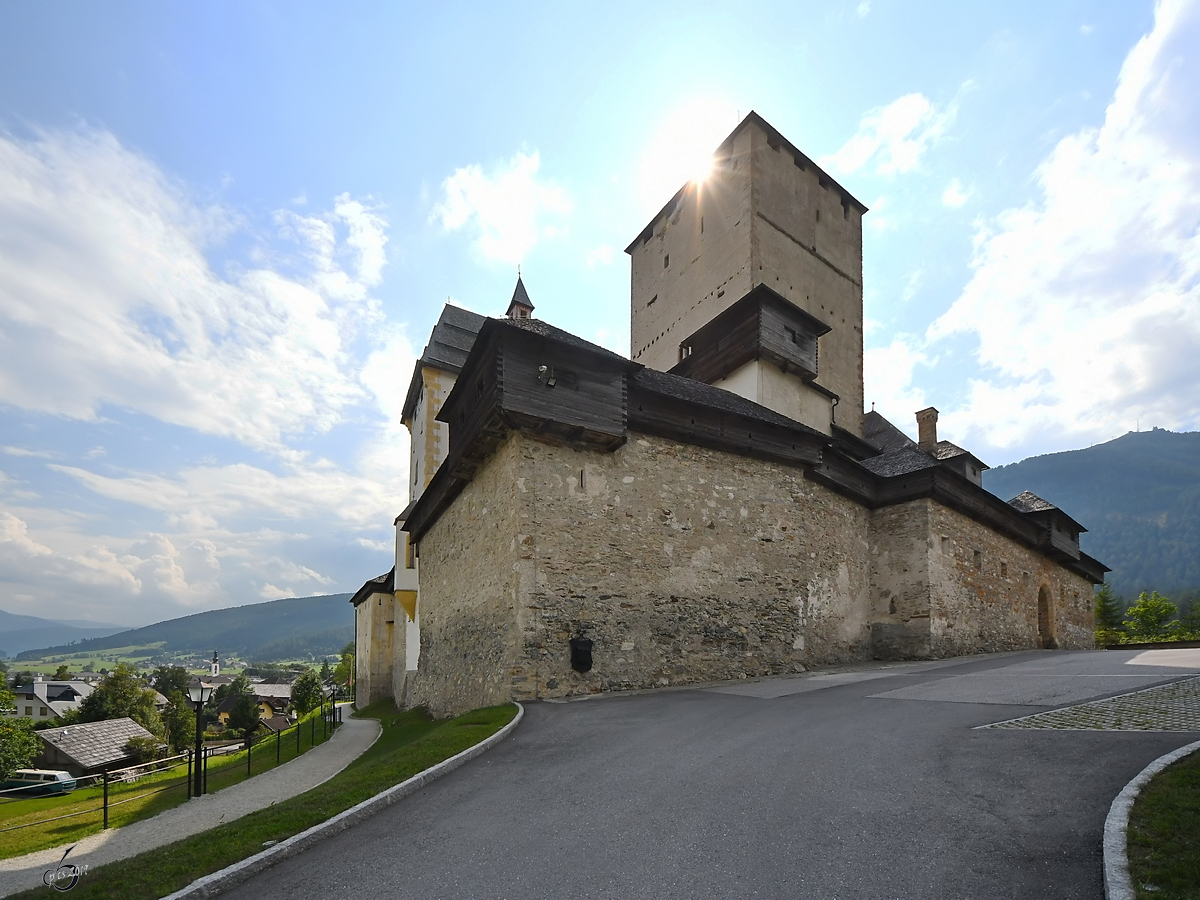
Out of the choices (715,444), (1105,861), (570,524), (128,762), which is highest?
(715,444)

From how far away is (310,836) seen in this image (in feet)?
18.9

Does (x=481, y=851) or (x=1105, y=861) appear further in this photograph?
(x=481, y=851)

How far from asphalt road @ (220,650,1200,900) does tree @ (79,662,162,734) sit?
211 ft

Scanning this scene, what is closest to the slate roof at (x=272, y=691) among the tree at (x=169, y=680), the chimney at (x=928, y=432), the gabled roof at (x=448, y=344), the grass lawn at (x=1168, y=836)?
the tree at (x=169, y=680)

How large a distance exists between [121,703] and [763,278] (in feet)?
208

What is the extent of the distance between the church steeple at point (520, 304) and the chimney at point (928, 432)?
56.6 ft

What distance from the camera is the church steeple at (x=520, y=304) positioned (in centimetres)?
2995

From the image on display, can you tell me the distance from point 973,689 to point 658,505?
7.03 metres

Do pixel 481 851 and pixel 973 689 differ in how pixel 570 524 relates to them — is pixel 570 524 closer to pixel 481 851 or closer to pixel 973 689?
pixel 973 689

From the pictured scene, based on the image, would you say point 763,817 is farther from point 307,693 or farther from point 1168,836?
point 307,693

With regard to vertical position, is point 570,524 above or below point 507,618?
above

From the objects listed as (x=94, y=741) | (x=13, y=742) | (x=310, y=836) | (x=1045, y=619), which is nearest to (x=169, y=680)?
(x=94, y=741)

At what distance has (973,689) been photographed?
10.6 metres

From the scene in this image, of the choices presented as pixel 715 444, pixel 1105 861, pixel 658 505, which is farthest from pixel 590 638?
pixel 1105 861
